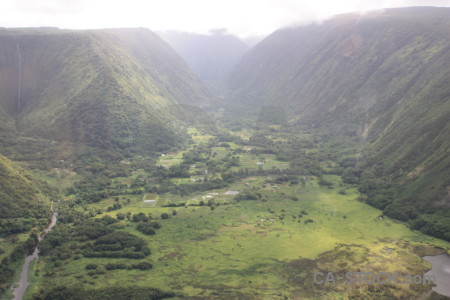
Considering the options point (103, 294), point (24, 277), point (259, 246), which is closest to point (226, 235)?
point (259, 246)

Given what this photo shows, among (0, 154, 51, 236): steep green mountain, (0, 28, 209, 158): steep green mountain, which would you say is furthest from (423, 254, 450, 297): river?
(0, 28, 209, 158): steep green mountain

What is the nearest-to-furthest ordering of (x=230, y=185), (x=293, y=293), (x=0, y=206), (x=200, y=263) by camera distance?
(x=293, y=293) → (x=200, y=263) → (x=0, y=206) → (x=230, y=185)

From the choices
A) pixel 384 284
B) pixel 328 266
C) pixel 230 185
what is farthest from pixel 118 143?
pixel 384 284

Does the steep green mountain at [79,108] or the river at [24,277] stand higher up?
the steep green mountain at [79,108]

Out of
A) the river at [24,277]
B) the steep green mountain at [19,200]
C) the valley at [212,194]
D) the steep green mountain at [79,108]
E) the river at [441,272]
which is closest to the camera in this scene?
the river at [441,272]

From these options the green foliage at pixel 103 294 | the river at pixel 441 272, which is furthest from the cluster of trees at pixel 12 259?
the river at pixel 441 272

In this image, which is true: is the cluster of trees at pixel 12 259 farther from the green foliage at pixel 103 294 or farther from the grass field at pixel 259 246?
the green foliage at pixel 103 294

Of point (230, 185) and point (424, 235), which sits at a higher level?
point (424, 235)

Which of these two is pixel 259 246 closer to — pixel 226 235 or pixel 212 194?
pixel 226 235

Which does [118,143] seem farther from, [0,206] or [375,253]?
[375,253]

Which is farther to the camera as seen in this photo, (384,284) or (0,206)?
(0,206)
